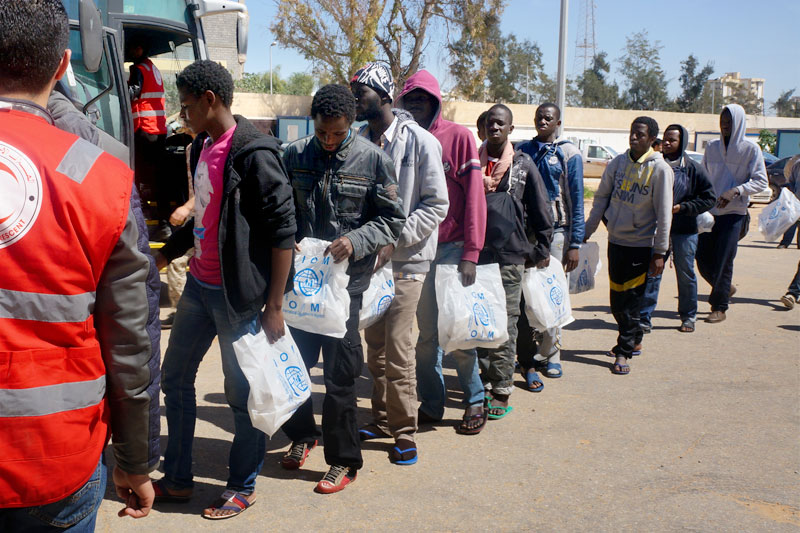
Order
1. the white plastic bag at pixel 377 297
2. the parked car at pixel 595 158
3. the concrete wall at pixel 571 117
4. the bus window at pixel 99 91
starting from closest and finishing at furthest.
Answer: the white plastic bag at pixel 377 297 → the bus window at pixel 99 91 → the parked car at pixel 595 158 → the concrete wall at pixel 571 117

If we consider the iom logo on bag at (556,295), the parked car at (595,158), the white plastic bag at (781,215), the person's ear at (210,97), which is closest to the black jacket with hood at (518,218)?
the iom logo on bag at (556,295)

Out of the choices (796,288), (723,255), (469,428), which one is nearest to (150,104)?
(469,428)

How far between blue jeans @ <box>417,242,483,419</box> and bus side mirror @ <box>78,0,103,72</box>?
92.6 inches

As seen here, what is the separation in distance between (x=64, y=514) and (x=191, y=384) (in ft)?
6.58

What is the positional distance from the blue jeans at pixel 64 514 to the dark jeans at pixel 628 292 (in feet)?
16.9

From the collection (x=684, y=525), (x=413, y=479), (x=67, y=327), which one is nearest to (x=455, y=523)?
(x=413, y=479)

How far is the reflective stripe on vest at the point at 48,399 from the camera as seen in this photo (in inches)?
62.2

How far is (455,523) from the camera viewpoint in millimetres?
3607

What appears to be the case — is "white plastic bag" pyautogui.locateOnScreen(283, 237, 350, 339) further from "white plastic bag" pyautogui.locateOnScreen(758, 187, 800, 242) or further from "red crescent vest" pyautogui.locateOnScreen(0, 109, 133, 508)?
"white plastic bag" pyautogui.locateOnScreen(758, 187, 800, 242)

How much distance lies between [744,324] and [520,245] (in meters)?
4.02

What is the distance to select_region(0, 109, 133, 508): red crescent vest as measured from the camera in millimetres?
1561

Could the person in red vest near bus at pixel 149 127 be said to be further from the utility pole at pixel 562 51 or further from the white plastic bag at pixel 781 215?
the utility pole at pixel 562 51

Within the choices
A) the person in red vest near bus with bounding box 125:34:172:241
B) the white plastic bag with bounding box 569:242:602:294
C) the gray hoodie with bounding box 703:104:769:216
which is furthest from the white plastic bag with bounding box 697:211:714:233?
the person in red vest near bus with bounding box 125:34:172:241

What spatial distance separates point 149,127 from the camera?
7.61 m
